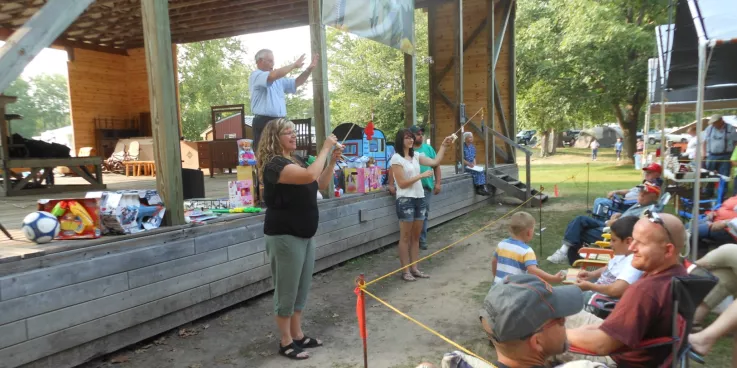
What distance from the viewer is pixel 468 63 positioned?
12828mm

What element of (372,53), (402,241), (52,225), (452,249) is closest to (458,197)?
(452,249)

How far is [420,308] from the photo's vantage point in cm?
439

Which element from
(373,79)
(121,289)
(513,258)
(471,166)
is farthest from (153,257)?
(373,79)

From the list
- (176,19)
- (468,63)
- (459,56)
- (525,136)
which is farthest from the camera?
(525,136)

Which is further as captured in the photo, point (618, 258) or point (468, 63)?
point (468, 63)

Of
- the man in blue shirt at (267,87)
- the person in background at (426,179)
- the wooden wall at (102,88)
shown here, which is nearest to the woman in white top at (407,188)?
the person in background at (426,179)

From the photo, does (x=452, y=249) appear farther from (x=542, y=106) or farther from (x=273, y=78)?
(x=542, y=106)

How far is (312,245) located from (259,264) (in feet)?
4.79

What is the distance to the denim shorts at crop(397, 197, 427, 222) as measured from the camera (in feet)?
16.6

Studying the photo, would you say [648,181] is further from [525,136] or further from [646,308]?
[525,136]

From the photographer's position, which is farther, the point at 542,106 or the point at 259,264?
the point at 542,106

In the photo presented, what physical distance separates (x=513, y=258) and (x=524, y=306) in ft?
5.86

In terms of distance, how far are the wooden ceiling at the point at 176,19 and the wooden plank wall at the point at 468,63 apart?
2.69 ft

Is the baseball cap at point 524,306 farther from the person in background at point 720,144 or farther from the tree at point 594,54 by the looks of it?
the tree at point 594,54
